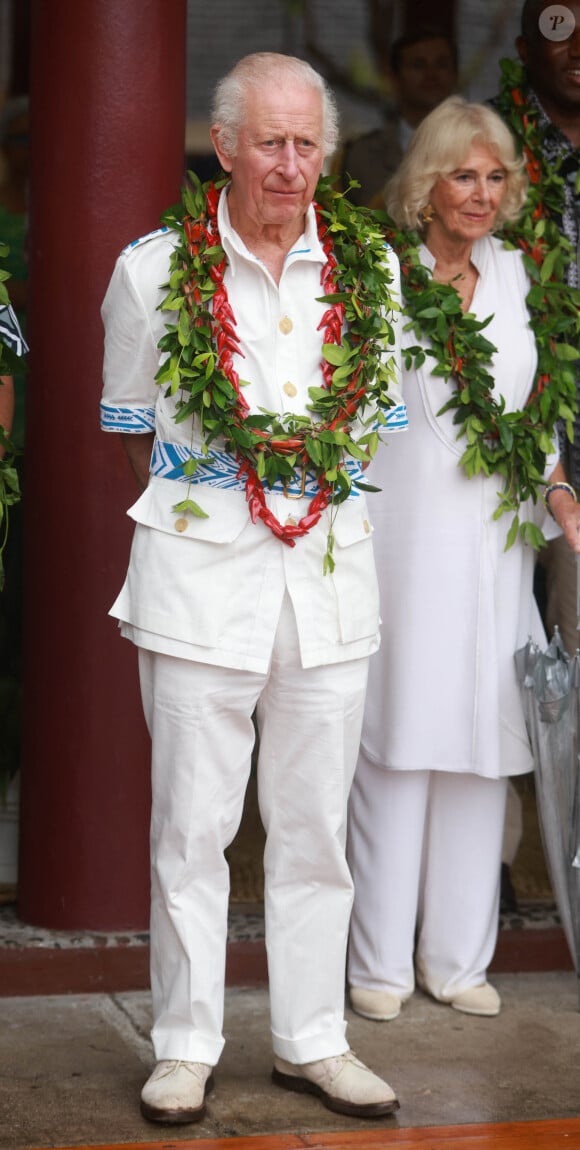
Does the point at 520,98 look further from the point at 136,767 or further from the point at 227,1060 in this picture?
the point at 227,1060

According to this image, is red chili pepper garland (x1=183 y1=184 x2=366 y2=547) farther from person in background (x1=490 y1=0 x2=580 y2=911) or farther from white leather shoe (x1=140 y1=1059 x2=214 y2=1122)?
person in background (x1=490 y1=0 x2=580 y2=911)

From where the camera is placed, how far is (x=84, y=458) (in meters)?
4.59

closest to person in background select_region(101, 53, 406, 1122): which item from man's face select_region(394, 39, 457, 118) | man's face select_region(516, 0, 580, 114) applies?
man's face select_region(516, 0, 580, 114)

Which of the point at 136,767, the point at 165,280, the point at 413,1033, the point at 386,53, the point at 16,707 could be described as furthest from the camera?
the point at 386,53

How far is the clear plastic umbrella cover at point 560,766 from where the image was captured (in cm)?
412

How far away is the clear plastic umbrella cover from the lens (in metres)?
4.12

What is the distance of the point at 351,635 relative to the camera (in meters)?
3.67

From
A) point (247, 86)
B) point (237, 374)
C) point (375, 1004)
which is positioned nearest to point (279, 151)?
point (247, 86)

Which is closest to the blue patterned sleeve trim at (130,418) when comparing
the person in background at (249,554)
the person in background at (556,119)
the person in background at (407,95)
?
the person in background at (249,554)

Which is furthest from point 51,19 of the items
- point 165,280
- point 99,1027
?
point 99,1027

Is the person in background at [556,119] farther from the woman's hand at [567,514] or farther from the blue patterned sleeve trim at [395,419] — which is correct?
the blue patterned sleeve trim at [395,419]

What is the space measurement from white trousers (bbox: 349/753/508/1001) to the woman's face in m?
1.40

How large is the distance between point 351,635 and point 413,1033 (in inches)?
49.7

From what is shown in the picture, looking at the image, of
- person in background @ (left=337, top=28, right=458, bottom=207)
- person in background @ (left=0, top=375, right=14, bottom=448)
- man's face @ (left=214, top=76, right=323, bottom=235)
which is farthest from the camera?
person in background @ (left=337, top=28, right=458, bottom=207)
